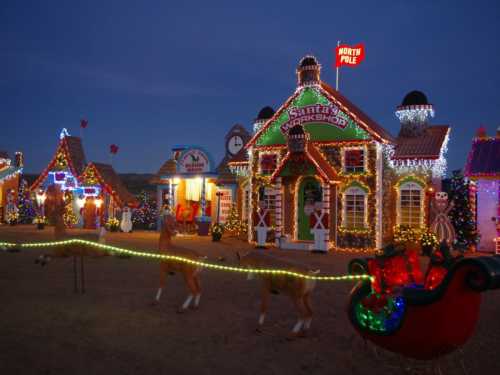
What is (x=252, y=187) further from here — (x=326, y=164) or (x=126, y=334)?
(x=126, y=334)

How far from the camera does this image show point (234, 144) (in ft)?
89.0

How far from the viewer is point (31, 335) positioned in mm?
6863

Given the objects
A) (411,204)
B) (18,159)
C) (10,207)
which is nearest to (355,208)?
(411,204)

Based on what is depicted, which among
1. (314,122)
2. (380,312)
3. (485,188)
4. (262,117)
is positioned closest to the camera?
(380,312)

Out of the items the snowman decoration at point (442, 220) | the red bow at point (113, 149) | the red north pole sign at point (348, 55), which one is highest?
the red north pole sign at point (348, 55)

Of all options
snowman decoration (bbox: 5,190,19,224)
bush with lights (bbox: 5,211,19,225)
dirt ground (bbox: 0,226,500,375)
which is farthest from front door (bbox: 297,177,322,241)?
snowman decoration (bbox: 5,190,19,224)

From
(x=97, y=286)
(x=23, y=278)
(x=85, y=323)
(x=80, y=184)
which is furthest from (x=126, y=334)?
(x=80, y=184)

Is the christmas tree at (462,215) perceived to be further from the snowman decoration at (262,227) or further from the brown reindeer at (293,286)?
the brown reindeer at (293,286)

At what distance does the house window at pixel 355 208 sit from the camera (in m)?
18.3

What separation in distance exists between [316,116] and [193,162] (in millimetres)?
8995

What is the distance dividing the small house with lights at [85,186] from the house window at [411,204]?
1631cm

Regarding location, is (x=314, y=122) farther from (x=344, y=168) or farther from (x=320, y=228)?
(x=320, y=228)

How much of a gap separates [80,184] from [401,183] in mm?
19816

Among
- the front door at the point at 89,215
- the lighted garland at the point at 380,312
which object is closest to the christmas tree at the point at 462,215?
the lighted garland at the point at 380,312
